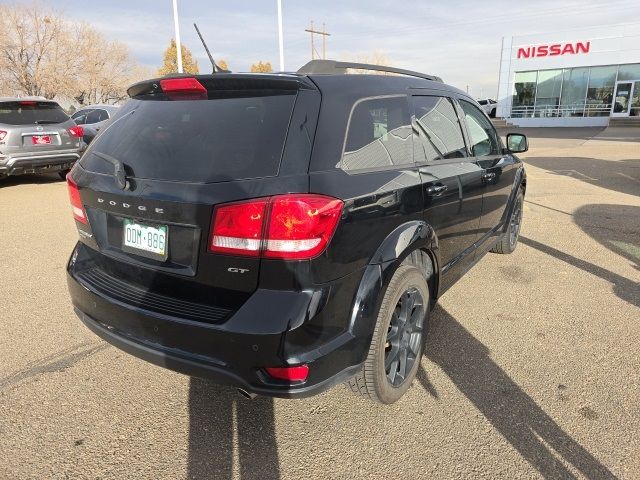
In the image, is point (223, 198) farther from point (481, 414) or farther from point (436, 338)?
point (436, 338)

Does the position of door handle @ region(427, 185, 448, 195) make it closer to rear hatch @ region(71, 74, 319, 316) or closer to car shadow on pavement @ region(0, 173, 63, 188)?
rear hatch @ region(71, 74, 319, 316)

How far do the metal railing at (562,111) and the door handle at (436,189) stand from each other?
34.1 metres

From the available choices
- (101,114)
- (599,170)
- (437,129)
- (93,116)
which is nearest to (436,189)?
(437,129)

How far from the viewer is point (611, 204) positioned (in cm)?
760

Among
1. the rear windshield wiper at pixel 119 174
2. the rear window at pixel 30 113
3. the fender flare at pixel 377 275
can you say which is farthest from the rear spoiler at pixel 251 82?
the rear window at pixel 30 113

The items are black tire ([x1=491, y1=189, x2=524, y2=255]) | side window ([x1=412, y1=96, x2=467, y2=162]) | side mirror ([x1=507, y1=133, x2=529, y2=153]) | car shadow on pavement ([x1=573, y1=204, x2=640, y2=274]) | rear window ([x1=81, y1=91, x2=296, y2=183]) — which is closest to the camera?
rear window ([x1=81, y1=91, x2=296, y2=183])

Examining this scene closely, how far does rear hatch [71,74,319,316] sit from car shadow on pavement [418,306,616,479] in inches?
61.1

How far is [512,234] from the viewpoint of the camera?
5055 millimetres

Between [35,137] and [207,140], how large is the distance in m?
8.40

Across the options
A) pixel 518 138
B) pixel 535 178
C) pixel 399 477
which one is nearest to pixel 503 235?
pixel 518 138

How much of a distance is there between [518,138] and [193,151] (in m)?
3.75

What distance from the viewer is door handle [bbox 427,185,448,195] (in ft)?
9.02

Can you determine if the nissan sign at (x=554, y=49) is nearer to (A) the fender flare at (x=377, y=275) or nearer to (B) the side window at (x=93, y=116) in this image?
(B) the side window at (x=93, y=116)

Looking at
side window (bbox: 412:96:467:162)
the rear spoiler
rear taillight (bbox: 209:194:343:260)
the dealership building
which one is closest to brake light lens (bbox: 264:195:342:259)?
rear taillight (bbox: 209:194:343:260)
